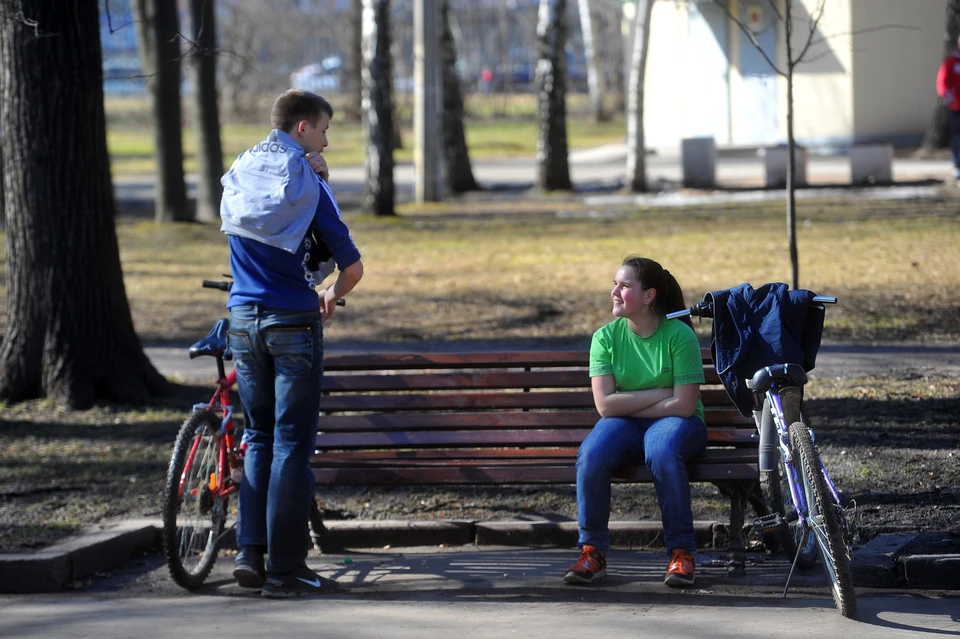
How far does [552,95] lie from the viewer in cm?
2058

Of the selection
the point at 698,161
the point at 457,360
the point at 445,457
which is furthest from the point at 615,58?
the point at 445,457

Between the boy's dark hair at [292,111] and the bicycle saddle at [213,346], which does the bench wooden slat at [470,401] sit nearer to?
the bicycle saddle at [213,346]

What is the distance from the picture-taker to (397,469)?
550cm

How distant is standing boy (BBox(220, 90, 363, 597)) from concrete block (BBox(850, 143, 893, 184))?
15.6 metres

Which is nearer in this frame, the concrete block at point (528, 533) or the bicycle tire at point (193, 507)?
the bicycle tire at point (193, 507)

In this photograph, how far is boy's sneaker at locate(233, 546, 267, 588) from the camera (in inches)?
195

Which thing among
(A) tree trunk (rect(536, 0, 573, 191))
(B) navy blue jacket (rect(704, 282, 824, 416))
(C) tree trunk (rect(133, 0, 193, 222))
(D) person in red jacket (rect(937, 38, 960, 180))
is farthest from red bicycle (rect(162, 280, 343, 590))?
(A) tree trunk (rect(536, 0, 573, 191))

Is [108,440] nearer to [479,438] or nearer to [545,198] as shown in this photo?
[479,438]

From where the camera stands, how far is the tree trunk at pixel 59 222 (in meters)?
7.78

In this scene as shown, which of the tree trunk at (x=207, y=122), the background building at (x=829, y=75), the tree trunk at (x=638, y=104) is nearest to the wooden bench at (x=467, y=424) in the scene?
the tree trunk at (x=207, y=122)

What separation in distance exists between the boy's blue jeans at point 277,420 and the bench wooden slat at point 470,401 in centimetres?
88

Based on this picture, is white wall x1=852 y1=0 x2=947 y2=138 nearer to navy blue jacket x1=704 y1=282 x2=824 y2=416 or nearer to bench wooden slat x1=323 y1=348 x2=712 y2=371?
bench wooden slat x1=323 y1=348 x2=712 y2=371

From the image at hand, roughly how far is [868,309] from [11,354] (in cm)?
648

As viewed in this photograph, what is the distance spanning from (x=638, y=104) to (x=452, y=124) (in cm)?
342
